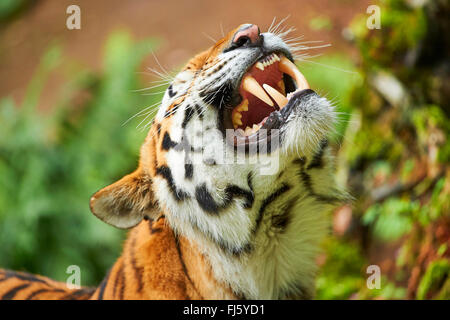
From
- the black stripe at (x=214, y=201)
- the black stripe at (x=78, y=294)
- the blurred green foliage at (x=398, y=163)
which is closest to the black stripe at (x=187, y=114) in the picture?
the black stripe at (x=214, y=201)

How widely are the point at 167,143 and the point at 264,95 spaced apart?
0.49 meters

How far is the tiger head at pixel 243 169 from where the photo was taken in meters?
1.86

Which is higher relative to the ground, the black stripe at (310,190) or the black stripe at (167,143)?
the black stripe at (167,143)

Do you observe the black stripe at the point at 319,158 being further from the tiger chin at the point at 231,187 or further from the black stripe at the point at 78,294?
the black stripe at the point at 78,294

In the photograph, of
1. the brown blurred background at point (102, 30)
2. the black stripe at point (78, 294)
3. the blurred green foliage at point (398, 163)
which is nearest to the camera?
the black stripe at point (78, 294)

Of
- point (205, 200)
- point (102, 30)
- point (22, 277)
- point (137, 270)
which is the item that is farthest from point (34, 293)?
point (102, 30)

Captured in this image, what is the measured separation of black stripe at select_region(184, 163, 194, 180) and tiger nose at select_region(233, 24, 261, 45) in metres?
0.50

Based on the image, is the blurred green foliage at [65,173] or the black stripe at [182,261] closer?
the black stripe at [182,261]

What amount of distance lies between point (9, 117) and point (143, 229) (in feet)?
11.9

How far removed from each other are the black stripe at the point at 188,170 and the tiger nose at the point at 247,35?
1.65 feet

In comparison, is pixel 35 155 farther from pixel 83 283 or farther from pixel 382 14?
pixel 382 14

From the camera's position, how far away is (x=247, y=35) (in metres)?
1.87

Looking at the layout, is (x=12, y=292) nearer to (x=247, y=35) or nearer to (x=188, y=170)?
(x=188, y=170)
